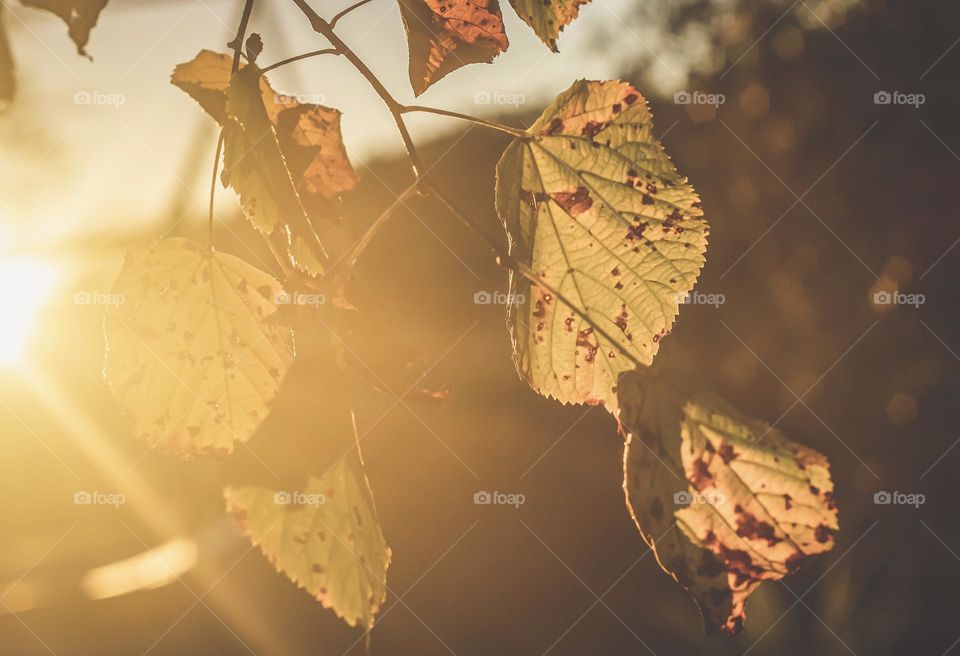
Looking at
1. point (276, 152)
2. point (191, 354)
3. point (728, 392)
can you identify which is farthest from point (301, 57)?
point (728, 392)

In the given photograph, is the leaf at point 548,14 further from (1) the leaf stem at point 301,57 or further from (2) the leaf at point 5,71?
(2) the leaf at point 5,71

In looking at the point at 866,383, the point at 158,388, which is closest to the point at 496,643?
the point at 866,383

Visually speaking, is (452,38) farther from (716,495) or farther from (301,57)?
(716,495)

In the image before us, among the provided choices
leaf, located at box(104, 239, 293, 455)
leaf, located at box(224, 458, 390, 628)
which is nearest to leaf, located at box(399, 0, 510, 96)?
leaf, located at box(104, 239, 293, 455)

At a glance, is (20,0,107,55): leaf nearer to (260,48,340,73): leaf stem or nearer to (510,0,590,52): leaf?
(260,48,340,73): leaf stem

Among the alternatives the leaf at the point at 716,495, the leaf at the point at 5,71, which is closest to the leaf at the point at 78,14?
the leaf at the point at 5,71

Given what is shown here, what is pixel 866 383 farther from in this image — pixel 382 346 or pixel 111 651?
pixel 111 651
